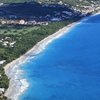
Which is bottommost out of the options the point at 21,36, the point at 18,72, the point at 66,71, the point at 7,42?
the point at 21,36

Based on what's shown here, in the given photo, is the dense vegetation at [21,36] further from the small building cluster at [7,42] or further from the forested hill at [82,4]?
the forested hill at [82,4]

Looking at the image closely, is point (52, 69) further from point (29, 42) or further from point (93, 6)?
point (93, 6)

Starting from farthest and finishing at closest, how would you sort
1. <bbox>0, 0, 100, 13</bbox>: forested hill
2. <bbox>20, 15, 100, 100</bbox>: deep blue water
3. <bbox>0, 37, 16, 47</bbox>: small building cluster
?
1. <bbox>0, 0, 100, 13</bbox>: forested hill
2. <bbox>0, 37, 16, 47</bbox>: small building cluster
3. <bbox>20, 15, 100, 100</bbox>: deep blue water

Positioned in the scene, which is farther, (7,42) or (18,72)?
(7,42)

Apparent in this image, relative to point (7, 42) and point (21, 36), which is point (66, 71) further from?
point (21, 36)

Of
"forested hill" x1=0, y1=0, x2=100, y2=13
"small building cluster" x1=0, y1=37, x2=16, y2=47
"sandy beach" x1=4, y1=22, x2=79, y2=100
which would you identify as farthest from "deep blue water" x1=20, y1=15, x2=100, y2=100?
"forested hill" x1=0, y1=0, x2=100, y2=13

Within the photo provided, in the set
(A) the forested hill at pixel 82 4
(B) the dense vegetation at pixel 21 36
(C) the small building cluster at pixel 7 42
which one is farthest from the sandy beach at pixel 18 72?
(A) the forested hill at pixel 82 4

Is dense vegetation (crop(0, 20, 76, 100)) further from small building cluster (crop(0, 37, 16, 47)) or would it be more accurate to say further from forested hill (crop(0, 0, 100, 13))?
forested hill (crop(0, 0, 100, 13))

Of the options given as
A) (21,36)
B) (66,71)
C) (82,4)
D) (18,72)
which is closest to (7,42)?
(21,36)
